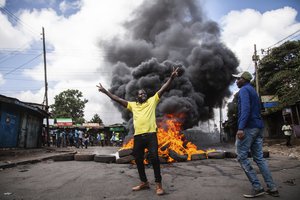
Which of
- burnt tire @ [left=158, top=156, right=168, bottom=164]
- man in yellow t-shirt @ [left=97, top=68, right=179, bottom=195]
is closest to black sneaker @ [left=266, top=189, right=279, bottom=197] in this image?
man in yellow t-shirt @ [left=97, top=68, right=179, bottom=195]

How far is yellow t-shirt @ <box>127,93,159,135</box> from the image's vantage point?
14.1 ft

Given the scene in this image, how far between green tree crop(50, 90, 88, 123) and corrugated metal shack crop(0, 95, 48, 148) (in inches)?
1522

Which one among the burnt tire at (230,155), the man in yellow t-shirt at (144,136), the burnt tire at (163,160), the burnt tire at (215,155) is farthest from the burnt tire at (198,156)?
the man in yellow t-shirt at (144,136)

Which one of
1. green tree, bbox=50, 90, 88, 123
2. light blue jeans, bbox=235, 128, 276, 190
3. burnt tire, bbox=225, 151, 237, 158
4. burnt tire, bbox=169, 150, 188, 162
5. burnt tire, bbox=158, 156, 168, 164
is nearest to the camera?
light blue jeans, bbox=235, 128, 276, 190

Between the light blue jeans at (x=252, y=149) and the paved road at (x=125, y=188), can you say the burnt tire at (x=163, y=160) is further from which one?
the light blue jeans at (x=252, y=149)

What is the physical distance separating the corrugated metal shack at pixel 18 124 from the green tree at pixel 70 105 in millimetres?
38650

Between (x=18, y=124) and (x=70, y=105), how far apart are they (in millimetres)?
44116

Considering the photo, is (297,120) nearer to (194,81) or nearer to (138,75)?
(194,81)

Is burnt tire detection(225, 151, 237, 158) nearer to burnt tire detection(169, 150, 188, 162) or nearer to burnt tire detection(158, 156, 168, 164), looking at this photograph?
burnt tire detection(169, 150, 188, 162)

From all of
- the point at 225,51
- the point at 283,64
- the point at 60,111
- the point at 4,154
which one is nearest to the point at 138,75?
the point at 225,51

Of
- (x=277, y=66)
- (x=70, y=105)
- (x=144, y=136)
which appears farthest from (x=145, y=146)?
(x=70, y=105)

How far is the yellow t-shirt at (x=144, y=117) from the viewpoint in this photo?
14.1 ft

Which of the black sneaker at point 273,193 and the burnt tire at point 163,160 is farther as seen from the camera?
the burnt tire at point 163,160

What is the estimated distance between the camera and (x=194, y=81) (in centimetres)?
1825
